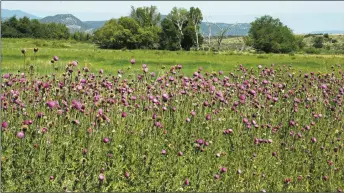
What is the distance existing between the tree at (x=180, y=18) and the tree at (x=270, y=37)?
14740 mm

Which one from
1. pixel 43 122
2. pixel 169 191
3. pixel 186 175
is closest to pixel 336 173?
pixel 186 175

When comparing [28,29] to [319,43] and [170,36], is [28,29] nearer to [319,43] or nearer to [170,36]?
[170,36]

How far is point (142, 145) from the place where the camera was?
18.8 ft

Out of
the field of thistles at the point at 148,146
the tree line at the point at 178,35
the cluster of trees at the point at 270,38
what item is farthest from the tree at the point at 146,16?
the field of thistles at the point at 148,146

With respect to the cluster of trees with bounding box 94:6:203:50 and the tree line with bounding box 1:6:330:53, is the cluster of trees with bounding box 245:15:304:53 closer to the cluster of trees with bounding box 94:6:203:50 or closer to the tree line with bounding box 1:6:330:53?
the tree line with bounding box 1:6:330:53

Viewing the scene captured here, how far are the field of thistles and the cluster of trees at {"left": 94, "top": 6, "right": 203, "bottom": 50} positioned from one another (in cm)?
8689

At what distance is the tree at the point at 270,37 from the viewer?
313 ft

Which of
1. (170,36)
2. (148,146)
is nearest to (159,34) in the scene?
(170,36)

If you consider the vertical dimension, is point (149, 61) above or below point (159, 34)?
below

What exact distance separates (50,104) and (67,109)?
0.85 m

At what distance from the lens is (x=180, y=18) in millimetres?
99125

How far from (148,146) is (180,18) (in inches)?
3744

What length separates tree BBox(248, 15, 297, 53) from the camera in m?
95.4

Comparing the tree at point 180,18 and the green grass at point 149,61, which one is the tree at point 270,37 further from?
the green grass at point 149,61
